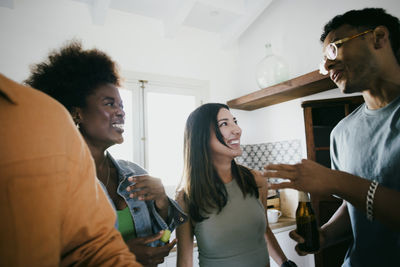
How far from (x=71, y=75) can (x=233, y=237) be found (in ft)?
3.88

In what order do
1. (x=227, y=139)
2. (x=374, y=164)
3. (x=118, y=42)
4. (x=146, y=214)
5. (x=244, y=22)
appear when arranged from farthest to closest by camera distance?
1. (x=244, y=22)
2. (x=118, y=42)
3. (x=227, y=139)
4. (x=146, y=214)
5. (x=374, y=164)

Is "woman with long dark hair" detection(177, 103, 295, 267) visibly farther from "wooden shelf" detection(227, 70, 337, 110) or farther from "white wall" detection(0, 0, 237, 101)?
"white wall" detection(0, 0, 237, 101)

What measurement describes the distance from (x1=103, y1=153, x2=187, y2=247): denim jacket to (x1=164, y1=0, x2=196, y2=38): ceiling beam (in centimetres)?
211

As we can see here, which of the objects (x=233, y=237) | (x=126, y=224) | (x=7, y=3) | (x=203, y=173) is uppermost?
(x=7, y=3)

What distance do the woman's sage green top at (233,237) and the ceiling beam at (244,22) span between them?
99.0 inches

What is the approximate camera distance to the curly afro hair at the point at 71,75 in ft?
3.46

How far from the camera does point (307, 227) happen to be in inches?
46.9

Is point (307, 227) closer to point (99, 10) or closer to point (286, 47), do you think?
point (286, 47)

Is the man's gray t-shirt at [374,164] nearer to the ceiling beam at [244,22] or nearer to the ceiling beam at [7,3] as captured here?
the ceiling beam at [244,22]

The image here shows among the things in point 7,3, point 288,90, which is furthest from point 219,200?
point 7,3

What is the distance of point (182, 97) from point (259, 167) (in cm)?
147

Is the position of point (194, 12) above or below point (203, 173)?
above

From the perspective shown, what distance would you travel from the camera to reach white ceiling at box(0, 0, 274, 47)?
2.51 m

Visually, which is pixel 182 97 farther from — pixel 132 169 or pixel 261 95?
pixel 132 169
